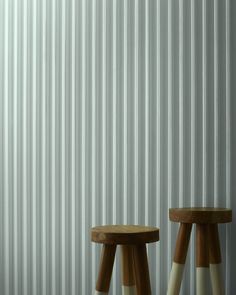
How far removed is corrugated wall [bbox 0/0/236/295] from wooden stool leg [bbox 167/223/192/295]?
183 millimetres

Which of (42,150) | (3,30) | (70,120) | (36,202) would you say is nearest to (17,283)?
(36,202)

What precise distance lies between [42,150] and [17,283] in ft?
1.87

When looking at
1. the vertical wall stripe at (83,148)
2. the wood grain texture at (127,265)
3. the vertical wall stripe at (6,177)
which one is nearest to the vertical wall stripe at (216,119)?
the wood grain texture at (127,265)

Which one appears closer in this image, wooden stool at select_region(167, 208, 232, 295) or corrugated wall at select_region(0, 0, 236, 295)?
wooden stool at select_region(167, 208, 232, 295)

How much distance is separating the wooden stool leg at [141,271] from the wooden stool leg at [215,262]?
0.27m

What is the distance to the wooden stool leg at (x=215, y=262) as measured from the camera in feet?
6.27

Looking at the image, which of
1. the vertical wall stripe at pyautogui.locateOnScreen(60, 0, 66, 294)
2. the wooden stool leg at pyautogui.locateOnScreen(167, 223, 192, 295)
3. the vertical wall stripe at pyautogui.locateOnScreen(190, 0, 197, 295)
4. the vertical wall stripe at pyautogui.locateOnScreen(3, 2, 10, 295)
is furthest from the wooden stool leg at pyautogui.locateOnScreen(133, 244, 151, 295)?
the vertical wall stripe at pyautogui.locateOnScreen(3, 2, 10, 295)

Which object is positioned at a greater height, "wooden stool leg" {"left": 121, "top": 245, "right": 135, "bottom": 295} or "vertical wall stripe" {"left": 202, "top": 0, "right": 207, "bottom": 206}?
"vertical wall stripe" {"left": 202, "top": 0, "right": 207, "bottom": 206}

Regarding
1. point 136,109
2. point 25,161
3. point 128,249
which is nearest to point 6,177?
point 25,161

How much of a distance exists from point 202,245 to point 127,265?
26cm

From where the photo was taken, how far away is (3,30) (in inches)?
97.8

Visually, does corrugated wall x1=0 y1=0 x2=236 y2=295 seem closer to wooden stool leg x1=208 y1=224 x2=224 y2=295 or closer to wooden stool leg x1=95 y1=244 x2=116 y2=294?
wooden stool leg x1=208 y1=224 x2=224 y2=295

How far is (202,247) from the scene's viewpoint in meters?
1.90

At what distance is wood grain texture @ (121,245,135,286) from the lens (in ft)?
6.04
